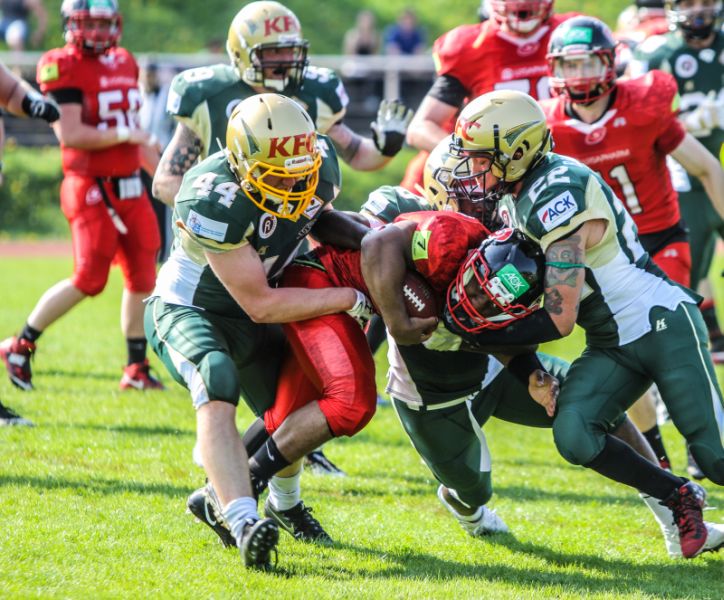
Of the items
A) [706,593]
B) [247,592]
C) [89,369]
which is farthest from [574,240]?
[89,369]

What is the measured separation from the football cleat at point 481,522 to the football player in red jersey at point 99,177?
2.89 m

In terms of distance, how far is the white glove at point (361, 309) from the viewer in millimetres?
4020

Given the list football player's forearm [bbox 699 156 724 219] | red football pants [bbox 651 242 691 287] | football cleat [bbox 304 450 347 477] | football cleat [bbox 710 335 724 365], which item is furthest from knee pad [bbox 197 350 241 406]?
football cleat [bbox 710 335 724 365]

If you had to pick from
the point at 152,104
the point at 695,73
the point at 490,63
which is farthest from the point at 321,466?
the point at 152,104

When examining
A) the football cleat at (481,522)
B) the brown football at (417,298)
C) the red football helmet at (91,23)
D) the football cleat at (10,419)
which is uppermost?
the red football helmet at (91,23)

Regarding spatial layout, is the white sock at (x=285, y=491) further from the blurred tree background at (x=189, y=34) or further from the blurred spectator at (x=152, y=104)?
the blurred tree background at (x=189, y=34)

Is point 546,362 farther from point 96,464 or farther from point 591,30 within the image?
point 96,464

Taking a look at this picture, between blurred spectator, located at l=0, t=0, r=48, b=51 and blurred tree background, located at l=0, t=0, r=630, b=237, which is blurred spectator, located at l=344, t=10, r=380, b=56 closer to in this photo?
blurred tree background, located at l=0, t=0, r=630, b=237

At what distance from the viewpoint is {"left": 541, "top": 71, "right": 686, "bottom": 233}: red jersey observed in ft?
16.8

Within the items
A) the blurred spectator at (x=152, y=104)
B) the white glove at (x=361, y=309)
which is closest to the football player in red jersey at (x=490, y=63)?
the white glove at (x=361, y=309)

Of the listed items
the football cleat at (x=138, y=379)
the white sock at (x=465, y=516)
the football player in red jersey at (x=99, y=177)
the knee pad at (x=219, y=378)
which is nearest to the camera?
the knee pad at (x=219, y=378)

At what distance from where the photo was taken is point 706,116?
634cm

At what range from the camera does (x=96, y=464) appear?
200 inches

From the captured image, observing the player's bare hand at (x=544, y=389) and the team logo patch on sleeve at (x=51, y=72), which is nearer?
the player's bare hand at (x=544, y=389)
